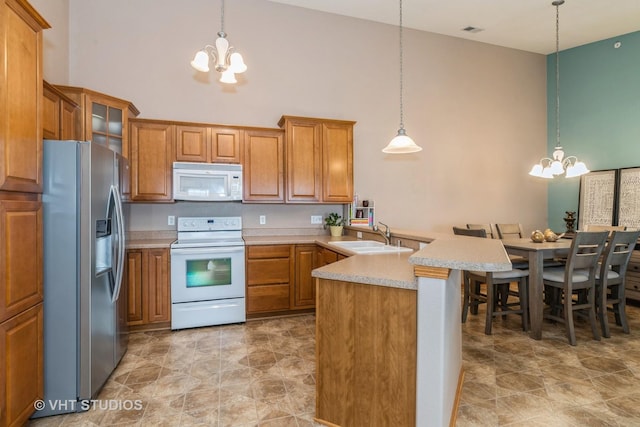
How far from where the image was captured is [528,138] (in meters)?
5.48

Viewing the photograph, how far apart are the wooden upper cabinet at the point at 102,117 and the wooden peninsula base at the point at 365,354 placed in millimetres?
2588

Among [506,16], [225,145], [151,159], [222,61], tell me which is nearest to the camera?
[222,61]

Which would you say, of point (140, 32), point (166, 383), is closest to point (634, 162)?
point (166, 383)

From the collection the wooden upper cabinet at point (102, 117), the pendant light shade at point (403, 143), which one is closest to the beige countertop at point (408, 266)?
the pendant light shade at point (403, 143)

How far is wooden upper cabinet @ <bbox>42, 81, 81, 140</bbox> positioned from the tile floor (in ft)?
6.17

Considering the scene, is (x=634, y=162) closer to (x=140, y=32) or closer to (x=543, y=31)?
(x=543, y=31)

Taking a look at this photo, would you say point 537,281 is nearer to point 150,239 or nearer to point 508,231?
point 508,231

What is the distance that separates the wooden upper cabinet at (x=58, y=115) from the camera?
7.92ft

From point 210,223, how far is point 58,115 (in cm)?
169

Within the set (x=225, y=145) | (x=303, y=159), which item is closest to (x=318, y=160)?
(x=303, y=159)

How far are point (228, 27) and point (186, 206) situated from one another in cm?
220

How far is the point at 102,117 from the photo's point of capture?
3047 mm

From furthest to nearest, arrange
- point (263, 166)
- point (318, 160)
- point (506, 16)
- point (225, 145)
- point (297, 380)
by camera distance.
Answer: point (506, 16), point (318, 160), point (263, 166), point (225, 145), point (297, 380)

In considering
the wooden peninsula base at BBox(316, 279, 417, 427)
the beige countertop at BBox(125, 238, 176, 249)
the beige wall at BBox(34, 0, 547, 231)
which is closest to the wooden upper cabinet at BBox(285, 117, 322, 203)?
the beige wall at BBox(34, 0, 547, 231)
